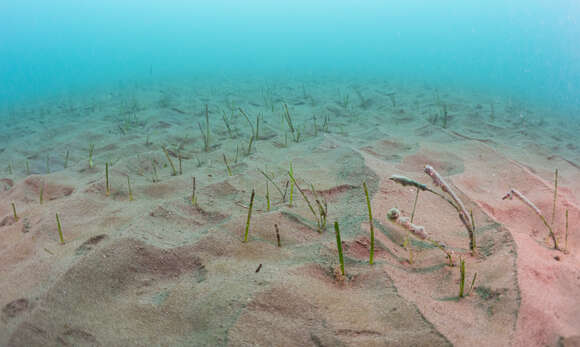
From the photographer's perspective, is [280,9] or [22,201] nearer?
[22,201]

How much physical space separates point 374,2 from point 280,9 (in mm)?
26830

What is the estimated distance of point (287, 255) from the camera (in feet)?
4.87

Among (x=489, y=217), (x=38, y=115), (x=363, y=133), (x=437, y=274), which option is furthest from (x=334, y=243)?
(x=38, y=115)

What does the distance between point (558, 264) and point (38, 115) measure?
814cm

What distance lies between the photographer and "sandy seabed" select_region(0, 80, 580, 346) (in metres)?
1.11

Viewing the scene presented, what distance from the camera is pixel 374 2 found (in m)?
97.1

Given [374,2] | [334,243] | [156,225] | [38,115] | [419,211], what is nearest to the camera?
[334,243]

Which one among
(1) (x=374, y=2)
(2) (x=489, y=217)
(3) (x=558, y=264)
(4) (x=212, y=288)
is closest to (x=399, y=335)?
(4) (x=212, y=288)

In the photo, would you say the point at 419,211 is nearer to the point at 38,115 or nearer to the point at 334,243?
the point at 334,243

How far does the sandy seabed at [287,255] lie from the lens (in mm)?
1105

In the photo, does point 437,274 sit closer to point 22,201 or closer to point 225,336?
point 225,336

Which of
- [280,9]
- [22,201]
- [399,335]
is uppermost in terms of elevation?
[280,9]

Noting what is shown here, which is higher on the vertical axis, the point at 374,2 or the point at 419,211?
the point at 374,2

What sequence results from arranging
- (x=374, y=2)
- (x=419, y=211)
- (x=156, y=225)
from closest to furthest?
(x=156, y=225)
(x=419, y=211)
(x=374, y=2)
